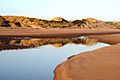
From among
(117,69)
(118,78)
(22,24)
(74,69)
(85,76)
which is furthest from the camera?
(22,24)

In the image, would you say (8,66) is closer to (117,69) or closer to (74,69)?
(74,69)

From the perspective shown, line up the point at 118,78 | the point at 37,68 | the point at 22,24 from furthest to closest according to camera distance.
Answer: the point at 22,24, the point at 37,68, the point at 118,78

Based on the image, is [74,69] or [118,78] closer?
[118,78]

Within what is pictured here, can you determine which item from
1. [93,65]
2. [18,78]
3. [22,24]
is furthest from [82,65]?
[22,24]

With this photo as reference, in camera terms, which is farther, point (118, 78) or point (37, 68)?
point (37, 68)

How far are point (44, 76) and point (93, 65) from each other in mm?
2858

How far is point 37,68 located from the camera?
1675cm

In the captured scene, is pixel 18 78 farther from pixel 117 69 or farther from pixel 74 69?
pixel 117 69

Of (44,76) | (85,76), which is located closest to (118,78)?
(85,76)

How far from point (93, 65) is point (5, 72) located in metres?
5.02

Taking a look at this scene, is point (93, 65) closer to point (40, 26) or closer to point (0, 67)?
point (0, 67)

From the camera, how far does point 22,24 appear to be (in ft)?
377

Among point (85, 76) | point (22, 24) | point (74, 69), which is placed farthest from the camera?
point (22, 24)

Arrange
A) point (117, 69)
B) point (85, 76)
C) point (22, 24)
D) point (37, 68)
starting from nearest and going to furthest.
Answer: point (85, 76) → point (117, 69) → point (37, 68) → point (22, 24)
